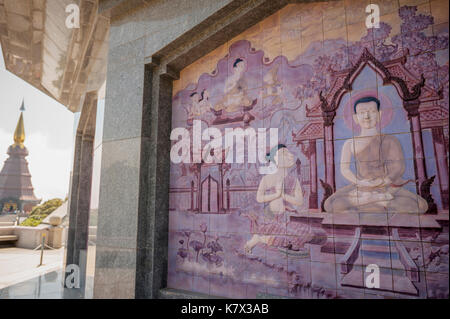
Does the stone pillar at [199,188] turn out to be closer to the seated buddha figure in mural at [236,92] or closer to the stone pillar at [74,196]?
the seated buddha figure in mural at [236,92]

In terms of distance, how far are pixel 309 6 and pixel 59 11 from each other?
5332 millimetres

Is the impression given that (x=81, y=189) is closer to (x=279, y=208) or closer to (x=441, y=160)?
(x=279, y=208)

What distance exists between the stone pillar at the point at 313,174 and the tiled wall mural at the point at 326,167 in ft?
0.06

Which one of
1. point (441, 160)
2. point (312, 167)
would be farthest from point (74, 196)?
point (441, 160)

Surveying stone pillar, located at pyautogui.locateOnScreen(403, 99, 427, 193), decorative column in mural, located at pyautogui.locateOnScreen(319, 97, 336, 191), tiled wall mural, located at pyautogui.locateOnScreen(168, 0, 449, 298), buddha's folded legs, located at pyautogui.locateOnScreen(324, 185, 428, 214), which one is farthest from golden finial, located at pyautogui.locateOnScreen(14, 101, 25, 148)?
stone pillar, located at pyautogui.locateOnScreen(403, 99, 427, 193)

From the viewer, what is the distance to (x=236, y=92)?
4586 mm

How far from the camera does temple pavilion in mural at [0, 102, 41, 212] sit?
3859 cm

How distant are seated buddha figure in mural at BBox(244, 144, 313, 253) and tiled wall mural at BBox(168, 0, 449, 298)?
0.01m

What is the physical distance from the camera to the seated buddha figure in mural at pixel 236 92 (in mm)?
4516

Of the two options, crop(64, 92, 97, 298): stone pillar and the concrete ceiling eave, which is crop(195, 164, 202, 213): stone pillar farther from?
crop(64, 92, 97, 298): stone pillar

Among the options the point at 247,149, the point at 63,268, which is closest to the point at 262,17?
the point at 247,149

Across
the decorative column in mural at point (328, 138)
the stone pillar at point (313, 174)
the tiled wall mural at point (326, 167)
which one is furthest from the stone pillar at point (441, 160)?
the stone pillar at point (313, 174)

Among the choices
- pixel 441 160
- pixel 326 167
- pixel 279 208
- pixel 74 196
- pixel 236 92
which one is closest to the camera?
pixel 441 160

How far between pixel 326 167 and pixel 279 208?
2.78 ft
